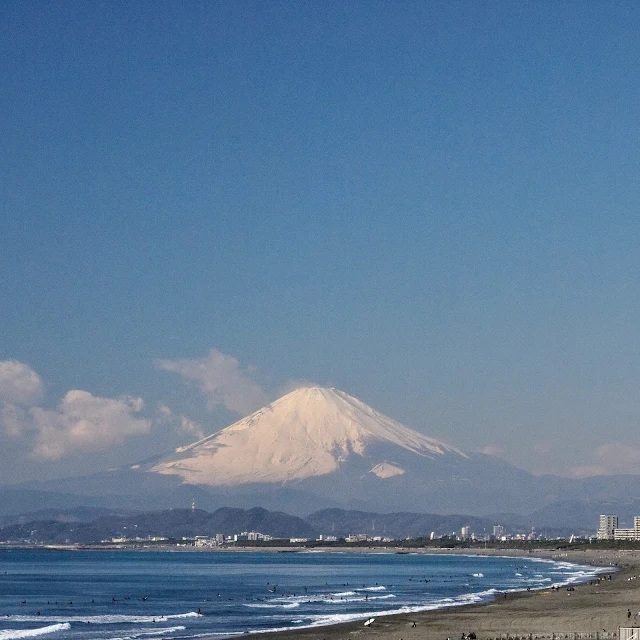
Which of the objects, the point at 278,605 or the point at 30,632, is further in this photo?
the point at 278,605

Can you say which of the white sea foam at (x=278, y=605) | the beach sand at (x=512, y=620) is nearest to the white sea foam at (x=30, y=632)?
the beach sand at (x=512, y=620)

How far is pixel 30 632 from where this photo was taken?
71062 mm

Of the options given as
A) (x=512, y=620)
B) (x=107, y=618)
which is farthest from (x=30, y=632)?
(x=512, y=620)

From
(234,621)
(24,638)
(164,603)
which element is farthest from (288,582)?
(24,638)

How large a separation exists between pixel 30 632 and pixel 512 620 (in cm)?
2845

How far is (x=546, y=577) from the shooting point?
435ft

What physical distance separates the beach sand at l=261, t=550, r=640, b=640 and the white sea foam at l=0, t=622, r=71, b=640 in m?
14.5

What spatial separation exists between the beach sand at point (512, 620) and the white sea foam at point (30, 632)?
47.6 ft

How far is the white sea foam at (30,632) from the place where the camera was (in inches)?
2702

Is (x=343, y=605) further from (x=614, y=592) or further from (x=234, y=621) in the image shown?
(x=614, y=592)

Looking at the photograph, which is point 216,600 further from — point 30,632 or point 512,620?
point 512,620

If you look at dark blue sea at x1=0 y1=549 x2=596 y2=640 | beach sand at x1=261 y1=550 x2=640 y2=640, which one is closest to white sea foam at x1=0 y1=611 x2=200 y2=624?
dark blue sea at x1=0 y1=549 x2=596 y2=640

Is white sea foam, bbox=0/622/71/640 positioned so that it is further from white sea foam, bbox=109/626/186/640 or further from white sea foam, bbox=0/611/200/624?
white sea foam, bbox=109/626/186/640

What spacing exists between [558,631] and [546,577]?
74.9 m
